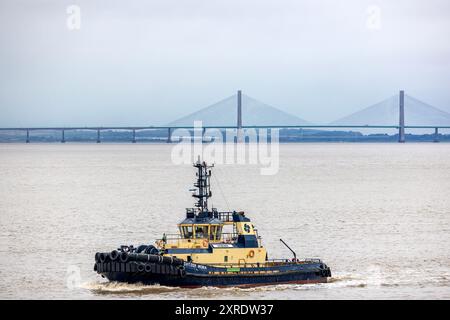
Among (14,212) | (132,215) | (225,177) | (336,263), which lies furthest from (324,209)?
(225,177)

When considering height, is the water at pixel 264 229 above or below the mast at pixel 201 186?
below

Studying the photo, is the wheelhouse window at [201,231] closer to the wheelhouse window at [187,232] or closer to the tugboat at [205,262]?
the tugboat at [205,262]

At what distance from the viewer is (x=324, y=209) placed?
81250 mm

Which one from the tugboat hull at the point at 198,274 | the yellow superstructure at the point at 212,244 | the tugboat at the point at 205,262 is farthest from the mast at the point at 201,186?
the tugboat hull at the point at 198,274

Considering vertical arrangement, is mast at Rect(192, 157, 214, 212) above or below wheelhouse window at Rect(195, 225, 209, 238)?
above

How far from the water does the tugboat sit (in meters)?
0.44

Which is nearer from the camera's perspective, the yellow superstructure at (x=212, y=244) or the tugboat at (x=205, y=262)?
the tugboat at (x=205, y=262)

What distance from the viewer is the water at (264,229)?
43875 mm

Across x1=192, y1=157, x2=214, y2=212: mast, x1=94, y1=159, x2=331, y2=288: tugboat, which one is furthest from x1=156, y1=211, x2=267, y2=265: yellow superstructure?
x1=192, y1=157, x2=214, y2=212: mast

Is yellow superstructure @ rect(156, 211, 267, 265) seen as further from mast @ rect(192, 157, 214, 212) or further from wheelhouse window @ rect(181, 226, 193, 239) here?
mast @ rect(192, 157, 214, 212)

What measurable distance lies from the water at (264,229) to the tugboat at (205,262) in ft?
1.45

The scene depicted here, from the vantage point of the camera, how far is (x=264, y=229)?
65.0 m

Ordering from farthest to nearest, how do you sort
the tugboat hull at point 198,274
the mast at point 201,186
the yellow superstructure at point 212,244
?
the mast at point 201,186, the yellow superstructure at point 212,244, the tugboat hull at point 198,274

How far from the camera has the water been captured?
43875 millimetres
